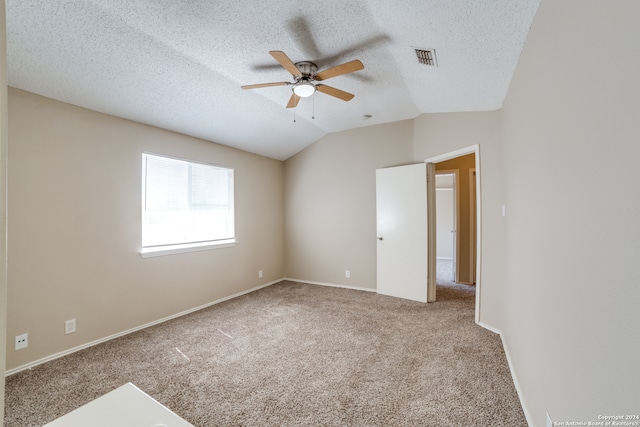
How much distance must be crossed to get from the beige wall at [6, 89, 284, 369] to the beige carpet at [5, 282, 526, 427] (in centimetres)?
28

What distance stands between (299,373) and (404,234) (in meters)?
2.45

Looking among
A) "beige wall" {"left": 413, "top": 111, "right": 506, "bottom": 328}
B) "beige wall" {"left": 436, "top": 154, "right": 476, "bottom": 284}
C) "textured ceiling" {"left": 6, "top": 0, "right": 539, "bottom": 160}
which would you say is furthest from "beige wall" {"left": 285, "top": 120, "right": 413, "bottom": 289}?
"beige wall" {"left": 436, "top": 154, "right": 476, "bottom": 284}

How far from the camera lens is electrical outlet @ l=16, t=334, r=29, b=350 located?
215 cm

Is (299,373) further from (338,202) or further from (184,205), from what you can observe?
(338,202)

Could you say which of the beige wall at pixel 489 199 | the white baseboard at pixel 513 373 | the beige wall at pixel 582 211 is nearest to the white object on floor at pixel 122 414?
the beige wall at pixel 582 211

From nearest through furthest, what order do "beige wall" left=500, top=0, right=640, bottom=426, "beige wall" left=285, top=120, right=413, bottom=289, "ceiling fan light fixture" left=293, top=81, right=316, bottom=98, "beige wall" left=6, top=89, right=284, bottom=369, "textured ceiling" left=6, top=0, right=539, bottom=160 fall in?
"beige wall" left=500, top=0, right=640, bottom=426 < "textured ceiling" left=6, top=0, right=539, bottom=160 < "beige wall" left=6, top=89, right=284, bottom=369 < "ceiling fan light fixture" left=293, top=81, right=316, bottom=98 < "beige wall" left=285, top=120, right=413, bottom=289

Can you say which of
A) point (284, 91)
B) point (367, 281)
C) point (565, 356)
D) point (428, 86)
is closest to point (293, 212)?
point (367, 281)

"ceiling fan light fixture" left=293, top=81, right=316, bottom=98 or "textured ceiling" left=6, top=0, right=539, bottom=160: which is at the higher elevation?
"textured ceiling" left=6, top=0, right=539, bottom=160

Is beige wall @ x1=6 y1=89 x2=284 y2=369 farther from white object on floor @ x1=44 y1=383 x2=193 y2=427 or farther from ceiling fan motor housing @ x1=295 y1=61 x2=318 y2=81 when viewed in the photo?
white object on floor @ x1=44 y1=383 x2=193 y2=427

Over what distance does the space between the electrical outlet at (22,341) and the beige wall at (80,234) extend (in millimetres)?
38

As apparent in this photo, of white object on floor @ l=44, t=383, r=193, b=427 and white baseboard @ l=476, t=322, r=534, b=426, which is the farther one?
white baseboard @ l=476, t=322, r=534, b=426

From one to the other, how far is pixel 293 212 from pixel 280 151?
1.16 meters

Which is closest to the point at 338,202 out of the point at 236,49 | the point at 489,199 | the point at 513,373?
the point at 489,199

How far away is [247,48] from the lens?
222 cm
